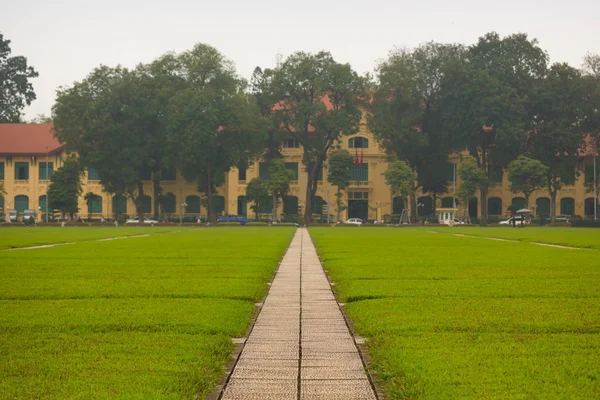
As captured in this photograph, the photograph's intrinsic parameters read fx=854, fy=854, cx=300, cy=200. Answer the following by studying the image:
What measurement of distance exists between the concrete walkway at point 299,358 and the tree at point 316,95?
74.4 meters

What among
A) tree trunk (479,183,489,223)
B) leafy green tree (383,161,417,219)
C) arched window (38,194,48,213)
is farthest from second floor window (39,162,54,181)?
tree trunk (479,183,489,223)

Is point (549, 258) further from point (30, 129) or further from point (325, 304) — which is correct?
point (30, 129)

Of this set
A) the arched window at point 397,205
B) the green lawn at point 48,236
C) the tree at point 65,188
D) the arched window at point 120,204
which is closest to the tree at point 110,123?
the tree at point 65,188

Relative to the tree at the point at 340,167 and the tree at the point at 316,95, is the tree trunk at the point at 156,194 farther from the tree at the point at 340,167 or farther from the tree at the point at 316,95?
the tree at the point at 340,167

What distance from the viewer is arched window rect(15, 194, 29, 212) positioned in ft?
345

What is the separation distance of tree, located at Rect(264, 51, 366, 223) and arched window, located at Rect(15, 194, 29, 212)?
34.9m

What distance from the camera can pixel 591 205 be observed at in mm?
103250

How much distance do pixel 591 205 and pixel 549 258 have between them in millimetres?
81063

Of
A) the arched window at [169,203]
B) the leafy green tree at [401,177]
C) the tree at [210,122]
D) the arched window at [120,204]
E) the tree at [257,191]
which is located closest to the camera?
the tree at [210,122]

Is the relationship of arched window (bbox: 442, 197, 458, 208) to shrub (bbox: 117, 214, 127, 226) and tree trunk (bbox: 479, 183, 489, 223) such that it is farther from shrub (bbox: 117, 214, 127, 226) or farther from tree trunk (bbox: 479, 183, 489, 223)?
shrub (bbox: 117, 214, 127, 226)

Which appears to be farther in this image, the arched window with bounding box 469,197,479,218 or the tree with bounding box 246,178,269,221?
the arched window with bounding box 469,197,479,218

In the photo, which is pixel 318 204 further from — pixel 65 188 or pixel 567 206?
pixel 65 188

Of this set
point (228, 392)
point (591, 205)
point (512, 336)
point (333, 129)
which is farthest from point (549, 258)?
point (591, 205)

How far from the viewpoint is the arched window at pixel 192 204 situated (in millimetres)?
105312
